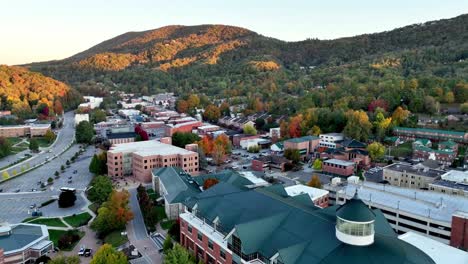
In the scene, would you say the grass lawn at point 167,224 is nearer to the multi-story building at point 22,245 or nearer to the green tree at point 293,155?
the multi-story building at point 22,245

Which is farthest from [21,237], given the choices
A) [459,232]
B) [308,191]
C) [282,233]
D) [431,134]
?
[431,134]

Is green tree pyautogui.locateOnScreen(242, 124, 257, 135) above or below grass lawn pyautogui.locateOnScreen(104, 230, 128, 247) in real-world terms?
above

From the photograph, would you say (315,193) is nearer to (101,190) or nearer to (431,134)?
(101,190)

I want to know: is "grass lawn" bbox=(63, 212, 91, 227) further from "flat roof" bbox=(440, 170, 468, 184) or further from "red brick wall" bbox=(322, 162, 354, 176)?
"flat roof" bbox=(440, 170, 468, 184)

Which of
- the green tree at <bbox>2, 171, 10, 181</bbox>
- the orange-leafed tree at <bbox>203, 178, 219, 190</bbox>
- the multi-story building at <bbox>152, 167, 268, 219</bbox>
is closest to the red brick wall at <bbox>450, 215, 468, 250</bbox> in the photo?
the multi-story building at <bbox>152, 167, 268, 219</bbox>

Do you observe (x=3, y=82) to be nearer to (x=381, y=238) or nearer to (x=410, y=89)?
(x=410, y=89)

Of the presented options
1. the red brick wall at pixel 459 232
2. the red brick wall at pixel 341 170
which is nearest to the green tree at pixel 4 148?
the red brick wall at pixel 341 170
